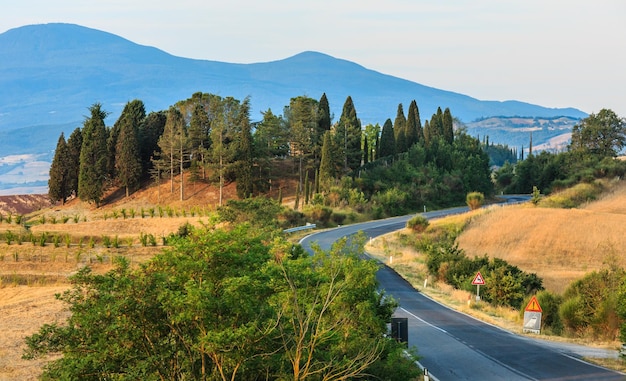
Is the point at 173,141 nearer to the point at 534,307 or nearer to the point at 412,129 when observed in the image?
the point at 412,129

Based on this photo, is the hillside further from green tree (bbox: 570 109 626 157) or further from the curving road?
green tree (bbox: 570 109 626 157)

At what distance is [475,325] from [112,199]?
5923 centimetres

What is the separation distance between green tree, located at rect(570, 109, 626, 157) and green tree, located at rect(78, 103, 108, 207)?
6245 centimetres

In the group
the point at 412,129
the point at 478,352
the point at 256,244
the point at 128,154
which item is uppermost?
the point at 412,129

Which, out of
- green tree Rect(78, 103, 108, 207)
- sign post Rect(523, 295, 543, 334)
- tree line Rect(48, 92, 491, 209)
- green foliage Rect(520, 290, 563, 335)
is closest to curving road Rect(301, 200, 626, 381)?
sign post Rect(523, 295, 543, 334)

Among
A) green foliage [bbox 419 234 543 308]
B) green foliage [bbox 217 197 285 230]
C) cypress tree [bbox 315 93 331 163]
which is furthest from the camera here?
cypress tree [bbox 315 93 331 163]

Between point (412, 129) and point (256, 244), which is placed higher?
point (412, 129)

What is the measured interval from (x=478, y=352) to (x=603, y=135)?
8745 cm

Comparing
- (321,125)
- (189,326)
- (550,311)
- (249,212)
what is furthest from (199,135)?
(189,326)

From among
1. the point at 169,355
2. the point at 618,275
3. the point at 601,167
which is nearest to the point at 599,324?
the point at 618,275

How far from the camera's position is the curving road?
20.8 meters

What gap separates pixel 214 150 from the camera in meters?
74.2

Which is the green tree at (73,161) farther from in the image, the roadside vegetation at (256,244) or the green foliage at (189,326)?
the green foliage at (189,326)

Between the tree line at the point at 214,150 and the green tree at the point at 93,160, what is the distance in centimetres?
10
